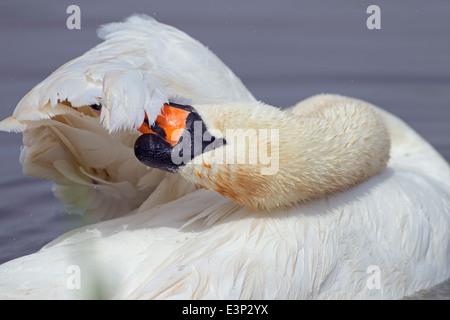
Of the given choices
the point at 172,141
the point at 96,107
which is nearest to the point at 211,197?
the point at 172,141

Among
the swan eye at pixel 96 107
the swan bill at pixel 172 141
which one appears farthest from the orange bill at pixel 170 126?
the swan eye at pixel 96 107

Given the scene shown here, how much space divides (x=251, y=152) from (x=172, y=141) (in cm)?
29

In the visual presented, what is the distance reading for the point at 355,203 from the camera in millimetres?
3521

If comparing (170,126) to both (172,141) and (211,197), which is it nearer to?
(172,141)

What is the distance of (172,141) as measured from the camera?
3246 millimetres

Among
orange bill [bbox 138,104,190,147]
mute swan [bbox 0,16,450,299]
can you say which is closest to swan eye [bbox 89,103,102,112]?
mute swan [bbox 0,16,450,299]

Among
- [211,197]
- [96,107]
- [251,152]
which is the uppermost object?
[96,107]

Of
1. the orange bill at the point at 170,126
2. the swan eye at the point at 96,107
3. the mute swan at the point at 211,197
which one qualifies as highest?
the swan eye at the point at 96,107

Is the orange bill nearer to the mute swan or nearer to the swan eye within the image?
the mute swan

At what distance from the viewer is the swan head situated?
3.20 meters

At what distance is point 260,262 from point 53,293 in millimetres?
741

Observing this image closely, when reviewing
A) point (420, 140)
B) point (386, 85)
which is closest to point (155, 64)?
point (420, 140)

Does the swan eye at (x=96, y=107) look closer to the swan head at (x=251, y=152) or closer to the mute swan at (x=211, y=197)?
the mute swan at (x=211, y=197)

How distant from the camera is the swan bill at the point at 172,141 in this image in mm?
3205
